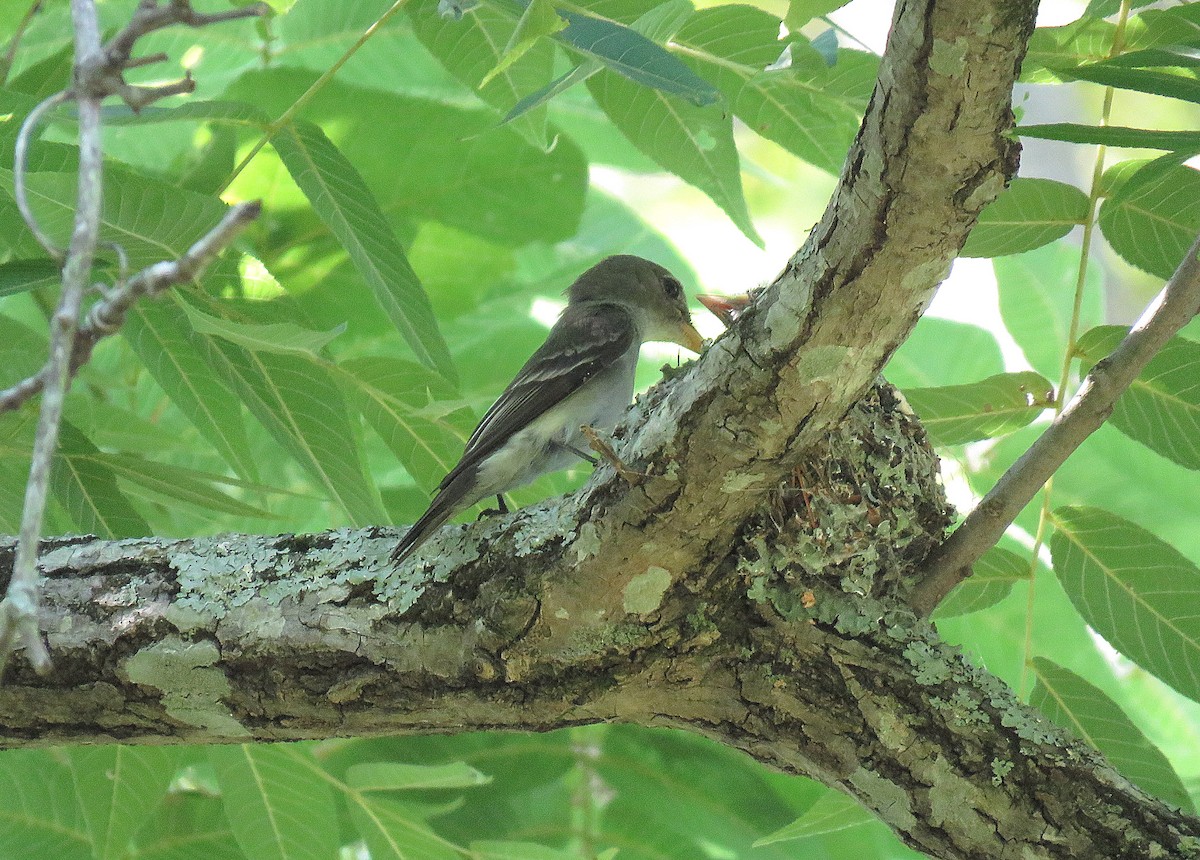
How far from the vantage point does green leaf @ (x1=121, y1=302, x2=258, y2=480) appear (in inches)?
132

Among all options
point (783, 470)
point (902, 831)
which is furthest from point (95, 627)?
point (902, 831)

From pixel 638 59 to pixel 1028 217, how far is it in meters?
1.34

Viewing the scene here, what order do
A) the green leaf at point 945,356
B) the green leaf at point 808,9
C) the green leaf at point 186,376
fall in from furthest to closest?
the green leaf at point 945,356 < the green leaf at point 186,376 < the green leaf at point 808,9

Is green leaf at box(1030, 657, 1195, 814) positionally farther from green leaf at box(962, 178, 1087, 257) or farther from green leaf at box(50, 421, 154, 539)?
green leaf at box(50, 421, 154, 539)

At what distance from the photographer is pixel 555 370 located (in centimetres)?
430

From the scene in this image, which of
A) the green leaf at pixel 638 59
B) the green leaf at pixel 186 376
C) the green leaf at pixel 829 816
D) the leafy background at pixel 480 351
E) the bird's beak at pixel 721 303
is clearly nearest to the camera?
the green leaf at pixel 638 59

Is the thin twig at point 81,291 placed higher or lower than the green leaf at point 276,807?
higher

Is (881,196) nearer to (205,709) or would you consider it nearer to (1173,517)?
(205,709)

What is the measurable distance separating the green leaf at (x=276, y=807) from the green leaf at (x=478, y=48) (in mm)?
2026

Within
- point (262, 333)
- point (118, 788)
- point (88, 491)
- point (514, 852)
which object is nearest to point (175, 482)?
point (88, 491)

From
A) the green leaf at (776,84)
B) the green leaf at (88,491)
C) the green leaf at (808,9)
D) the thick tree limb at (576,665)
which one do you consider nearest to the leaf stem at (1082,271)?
the thick tree limb at (576,665)

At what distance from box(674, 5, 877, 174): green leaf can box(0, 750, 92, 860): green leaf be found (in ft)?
10.3

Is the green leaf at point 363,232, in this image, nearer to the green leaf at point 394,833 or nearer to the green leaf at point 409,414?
the green leaf at point 409,414

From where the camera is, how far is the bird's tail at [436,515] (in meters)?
3.06
